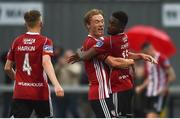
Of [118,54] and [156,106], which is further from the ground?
[118,54]

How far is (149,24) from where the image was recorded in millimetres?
24094

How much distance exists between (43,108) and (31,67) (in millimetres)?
574

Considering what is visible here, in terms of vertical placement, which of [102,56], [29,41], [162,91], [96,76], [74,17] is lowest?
[162,91]

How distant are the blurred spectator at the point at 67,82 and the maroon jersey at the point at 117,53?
8.10m

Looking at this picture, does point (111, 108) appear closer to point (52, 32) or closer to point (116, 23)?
point (116, 23)

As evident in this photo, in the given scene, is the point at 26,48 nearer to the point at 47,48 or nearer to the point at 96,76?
the point at 47,48

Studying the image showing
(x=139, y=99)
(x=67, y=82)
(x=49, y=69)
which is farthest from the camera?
(x=67, y=82)

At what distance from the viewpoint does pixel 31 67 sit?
1045 centimetres

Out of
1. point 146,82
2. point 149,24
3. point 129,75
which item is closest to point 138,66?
point 146,82

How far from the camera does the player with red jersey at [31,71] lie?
34.2 ft

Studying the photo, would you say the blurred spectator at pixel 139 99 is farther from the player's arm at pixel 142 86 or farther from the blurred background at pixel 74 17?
the blurred background at pixel 74 17

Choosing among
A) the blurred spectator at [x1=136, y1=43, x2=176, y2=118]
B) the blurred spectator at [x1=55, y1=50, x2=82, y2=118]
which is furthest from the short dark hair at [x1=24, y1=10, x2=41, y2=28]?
the blurred spectator at [x1=55, y1=50, x2=82, y2=118]

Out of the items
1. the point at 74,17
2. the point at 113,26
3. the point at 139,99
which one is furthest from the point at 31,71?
the point at 74,17

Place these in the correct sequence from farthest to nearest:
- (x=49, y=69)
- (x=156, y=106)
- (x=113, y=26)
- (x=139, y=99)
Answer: (x=139, y=99)
(x=156, y=106)
(x=113, y=26)
(x=49, y=69)
